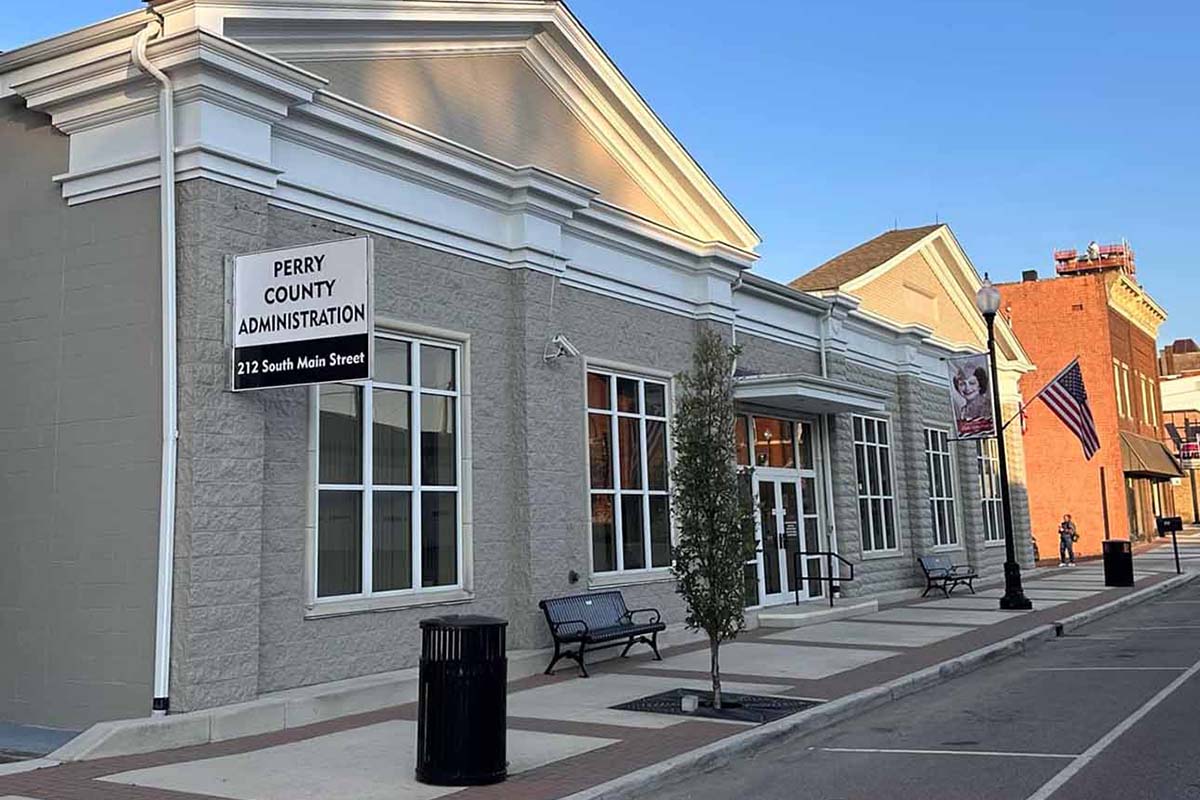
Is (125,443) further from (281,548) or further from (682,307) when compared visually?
(682,307)

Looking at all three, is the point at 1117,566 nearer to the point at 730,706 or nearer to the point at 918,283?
the point at 918,283

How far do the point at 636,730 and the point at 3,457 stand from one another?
6.55 metres

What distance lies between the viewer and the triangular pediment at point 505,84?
11539 millimetres

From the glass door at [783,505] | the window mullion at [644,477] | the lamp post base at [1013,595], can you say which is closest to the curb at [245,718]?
the window mullion at [644,477]

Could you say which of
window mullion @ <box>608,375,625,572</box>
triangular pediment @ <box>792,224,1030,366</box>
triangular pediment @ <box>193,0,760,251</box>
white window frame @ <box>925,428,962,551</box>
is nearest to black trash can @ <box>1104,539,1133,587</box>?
white window frame @ <box>925,428,962,551</box>

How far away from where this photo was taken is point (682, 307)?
17.1 m

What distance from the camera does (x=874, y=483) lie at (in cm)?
2300

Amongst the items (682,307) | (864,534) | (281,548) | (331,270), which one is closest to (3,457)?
(281,548)

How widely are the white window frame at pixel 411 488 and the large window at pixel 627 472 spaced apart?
8.00 feet

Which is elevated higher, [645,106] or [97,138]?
[645,106]

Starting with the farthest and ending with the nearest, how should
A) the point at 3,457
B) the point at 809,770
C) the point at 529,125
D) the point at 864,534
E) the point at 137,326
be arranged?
the point at 864,534 → the point at 529,125 → the point at 3,457 → the point at 137,326 → the point at 809,770

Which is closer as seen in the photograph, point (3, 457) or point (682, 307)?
point (3, 457)

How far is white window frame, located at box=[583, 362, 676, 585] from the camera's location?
14.6 metres

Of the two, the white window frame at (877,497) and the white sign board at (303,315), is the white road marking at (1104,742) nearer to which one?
the white sign board at (303,315)
